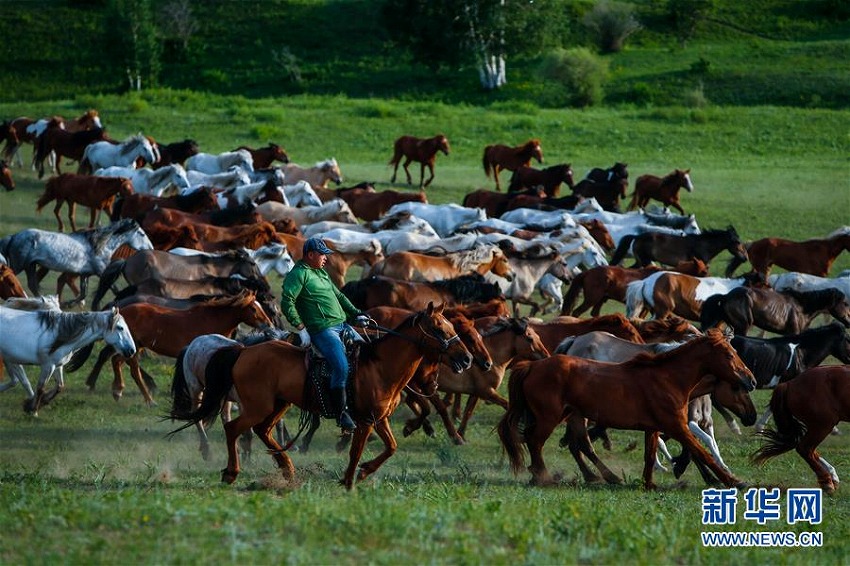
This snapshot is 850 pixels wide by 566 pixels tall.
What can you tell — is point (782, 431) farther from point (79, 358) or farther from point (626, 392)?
point (79, 358)

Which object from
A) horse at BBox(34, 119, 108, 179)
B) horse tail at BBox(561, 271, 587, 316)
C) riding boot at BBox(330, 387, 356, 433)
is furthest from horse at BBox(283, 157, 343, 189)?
riding boot at BBox(330, 387, 356, 433)

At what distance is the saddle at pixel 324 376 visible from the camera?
32.2ft

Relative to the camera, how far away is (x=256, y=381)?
1000cm

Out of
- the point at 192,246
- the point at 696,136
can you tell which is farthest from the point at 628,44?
the point at 192,246

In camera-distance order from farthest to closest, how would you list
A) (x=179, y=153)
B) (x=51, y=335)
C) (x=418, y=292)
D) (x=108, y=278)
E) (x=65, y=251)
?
(x=179, y=153), (x=65, y=251), (x=108, y=278), (x=418, y=292), (x=51, y=335)

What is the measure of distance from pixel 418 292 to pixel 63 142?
676 inches

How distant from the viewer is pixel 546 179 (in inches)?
1214

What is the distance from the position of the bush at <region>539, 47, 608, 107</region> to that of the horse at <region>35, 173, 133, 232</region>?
1091 inches

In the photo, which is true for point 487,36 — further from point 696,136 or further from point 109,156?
point 109,156

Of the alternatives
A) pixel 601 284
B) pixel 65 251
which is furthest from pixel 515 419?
pixel 65 251

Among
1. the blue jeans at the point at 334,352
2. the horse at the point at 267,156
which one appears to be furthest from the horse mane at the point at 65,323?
the horse at the point at 267,156

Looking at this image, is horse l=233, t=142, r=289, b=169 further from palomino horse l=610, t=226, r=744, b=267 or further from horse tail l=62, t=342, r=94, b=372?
horse tail l=62, t=342, r=94, b=372

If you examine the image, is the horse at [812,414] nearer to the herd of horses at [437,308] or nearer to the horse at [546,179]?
the herd of horses at [437,308]

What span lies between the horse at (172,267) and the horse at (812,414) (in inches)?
326
